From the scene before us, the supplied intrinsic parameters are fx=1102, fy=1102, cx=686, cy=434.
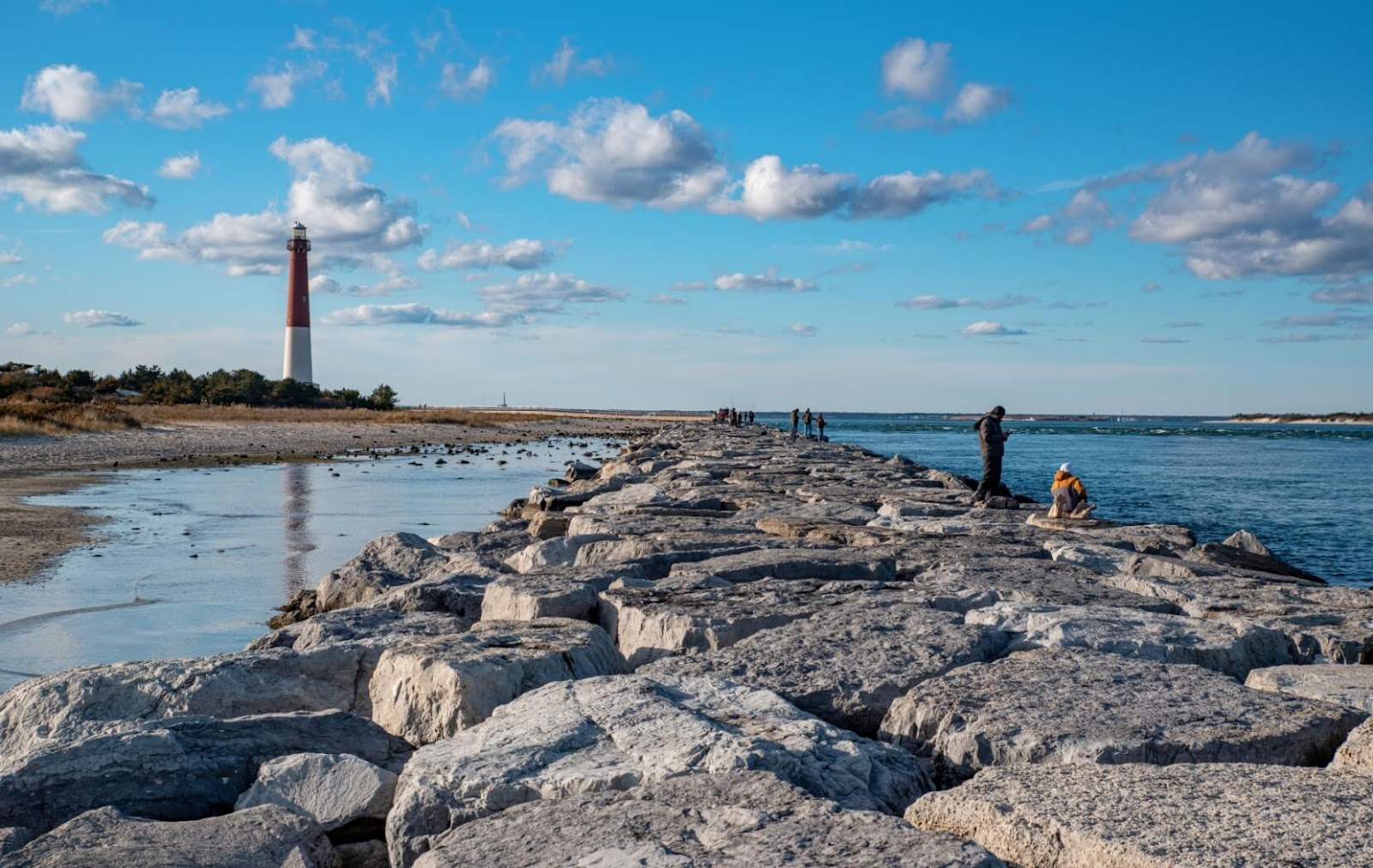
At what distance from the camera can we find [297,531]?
12953 millimetres

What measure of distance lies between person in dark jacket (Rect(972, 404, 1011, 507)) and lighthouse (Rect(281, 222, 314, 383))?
4812 centimetres

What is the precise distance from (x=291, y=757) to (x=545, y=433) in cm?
5059

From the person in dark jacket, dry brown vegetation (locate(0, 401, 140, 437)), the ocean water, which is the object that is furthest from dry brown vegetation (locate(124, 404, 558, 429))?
the person in dark jacket

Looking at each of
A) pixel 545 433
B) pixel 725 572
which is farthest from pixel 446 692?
pixel 545 433

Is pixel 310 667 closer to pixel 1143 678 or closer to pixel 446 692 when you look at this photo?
pixel 446 692

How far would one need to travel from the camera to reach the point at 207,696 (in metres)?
4.17

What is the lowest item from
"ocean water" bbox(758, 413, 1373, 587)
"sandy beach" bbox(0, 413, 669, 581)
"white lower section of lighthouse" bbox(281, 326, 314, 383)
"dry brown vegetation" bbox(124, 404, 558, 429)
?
"ocean water" bbox(758, 413, 1373, 587)

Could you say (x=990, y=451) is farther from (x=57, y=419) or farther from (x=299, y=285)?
(x=299, y=285)

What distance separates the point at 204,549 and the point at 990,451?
8564mm

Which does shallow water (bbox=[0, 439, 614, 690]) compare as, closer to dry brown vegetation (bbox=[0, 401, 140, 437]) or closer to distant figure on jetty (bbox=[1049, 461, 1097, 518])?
distant figure on jetty (bbox=[1049, 461, 1097, 518])

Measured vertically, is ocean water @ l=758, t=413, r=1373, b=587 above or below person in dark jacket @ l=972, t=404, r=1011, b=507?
below

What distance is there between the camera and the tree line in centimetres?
4434

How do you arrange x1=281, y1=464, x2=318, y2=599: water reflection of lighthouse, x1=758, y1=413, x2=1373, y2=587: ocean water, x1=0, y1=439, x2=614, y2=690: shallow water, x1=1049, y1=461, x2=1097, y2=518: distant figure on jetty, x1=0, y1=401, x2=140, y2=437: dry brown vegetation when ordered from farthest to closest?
x1=0, y1=401, x2=140, y2=437: dry brown vegetation
x1=758, y1=413, x2=1373, y2=587: ocean water
x1=1049, y1=461, x2=1097, y2=518: distant figure on jetty
x1=281, y1=464, x2=318, y2=599: water reflection of lighthouse
x1=0, y1=439, x2=614, y2=690: shallow water

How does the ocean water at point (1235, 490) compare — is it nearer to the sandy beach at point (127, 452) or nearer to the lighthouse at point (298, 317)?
the sandy beach at point (127, 452)
